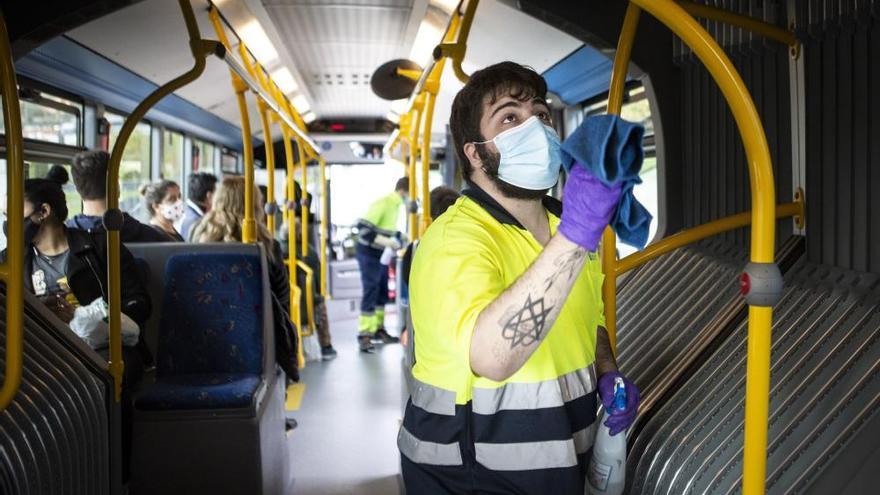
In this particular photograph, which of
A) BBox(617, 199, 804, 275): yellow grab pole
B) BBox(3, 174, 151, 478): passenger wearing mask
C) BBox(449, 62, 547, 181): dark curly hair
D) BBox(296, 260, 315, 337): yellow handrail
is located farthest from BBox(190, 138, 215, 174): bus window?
BBox(449, 62, 547, 181): dark curly hair

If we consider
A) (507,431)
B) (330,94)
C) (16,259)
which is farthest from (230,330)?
(330,94)

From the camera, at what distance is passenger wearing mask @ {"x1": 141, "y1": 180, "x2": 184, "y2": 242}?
16.6 feet

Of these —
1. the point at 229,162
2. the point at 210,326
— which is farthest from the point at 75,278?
the point at 229,162

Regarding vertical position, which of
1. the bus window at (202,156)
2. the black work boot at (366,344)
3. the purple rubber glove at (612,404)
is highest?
the bus window at (202,156)

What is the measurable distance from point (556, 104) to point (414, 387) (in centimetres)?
466

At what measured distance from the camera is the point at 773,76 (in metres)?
2.57

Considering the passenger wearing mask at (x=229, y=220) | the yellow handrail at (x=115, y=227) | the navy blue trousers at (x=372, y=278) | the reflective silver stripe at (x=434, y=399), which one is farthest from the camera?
Answer: the navy blue trousers at (x=372, y=278)

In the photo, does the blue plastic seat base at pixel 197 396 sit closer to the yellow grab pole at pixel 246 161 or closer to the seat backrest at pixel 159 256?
the seat backrest at pixel 159 256

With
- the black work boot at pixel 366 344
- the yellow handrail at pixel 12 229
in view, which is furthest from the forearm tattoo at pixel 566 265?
the black work boot at pixel 366 344

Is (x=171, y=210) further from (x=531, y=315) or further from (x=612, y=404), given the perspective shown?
(x=531, y=315)

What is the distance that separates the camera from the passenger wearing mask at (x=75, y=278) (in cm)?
324

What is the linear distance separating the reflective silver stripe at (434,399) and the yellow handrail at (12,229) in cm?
89

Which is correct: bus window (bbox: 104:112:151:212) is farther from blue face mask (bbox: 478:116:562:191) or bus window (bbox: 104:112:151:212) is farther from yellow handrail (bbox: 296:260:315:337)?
blue face mask (bbox: 478:116:562:191)

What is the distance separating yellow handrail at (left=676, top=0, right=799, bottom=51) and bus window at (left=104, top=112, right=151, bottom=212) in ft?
16.8
